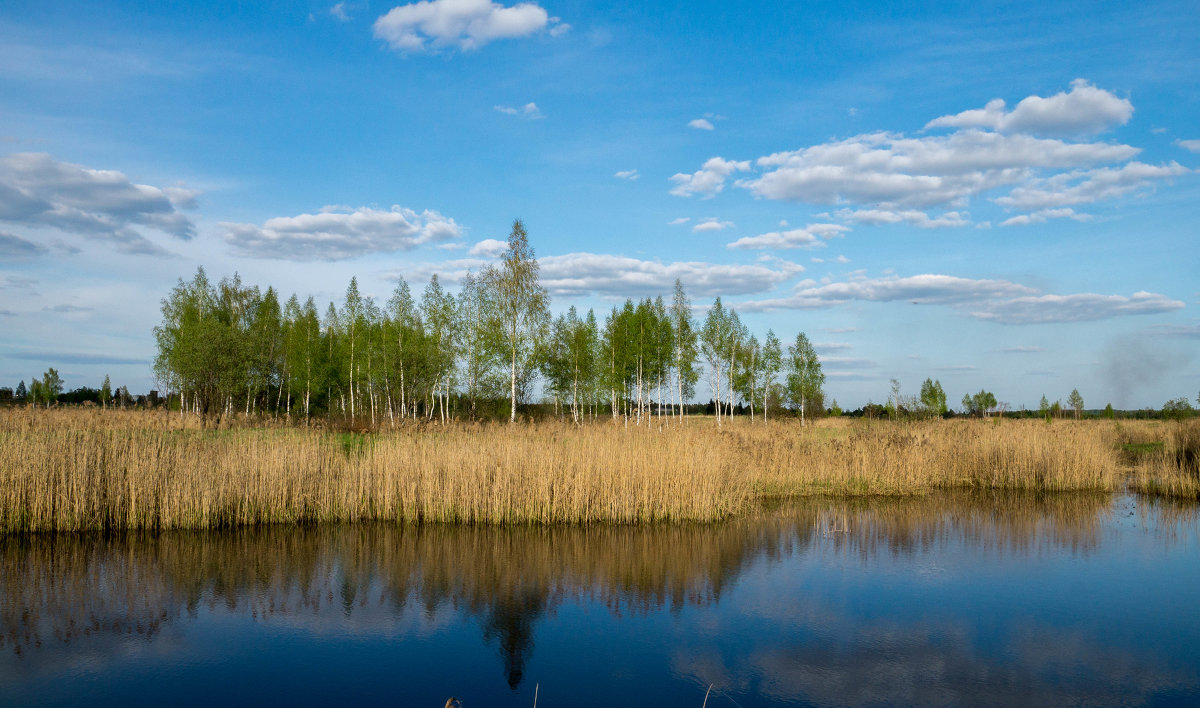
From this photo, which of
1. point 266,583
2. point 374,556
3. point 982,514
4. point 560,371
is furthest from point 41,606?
point 560,371

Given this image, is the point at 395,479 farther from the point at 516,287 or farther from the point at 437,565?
the point at 516,287

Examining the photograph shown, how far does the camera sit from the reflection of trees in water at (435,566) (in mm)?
7273

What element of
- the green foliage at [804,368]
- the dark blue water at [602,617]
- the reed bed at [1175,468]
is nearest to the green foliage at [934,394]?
the green foliage at [804,368]

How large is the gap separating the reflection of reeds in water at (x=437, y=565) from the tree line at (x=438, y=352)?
62.4 feet

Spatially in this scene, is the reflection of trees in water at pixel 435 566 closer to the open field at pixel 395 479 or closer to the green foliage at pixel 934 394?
the open field at pixel 395 479

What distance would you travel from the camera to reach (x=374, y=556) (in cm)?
966

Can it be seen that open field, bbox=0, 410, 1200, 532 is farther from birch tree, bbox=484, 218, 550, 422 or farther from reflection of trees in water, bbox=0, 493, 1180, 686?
birch tree, bbox=484, 218, 550, 422

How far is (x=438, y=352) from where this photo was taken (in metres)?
35.2

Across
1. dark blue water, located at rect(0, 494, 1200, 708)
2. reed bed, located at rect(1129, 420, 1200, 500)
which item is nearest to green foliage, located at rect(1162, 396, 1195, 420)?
reed bed, located at rect(1129, 420, 1200, 500)

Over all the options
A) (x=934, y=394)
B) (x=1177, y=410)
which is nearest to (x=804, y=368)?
(x=934, y=394)

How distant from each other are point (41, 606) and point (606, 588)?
598 centimetres

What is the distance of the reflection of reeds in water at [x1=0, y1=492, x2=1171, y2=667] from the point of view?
730 centimetres

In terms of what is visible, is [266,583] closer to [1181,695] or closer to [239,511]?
[239,511]

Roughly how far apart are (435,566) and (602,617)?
2.84m
